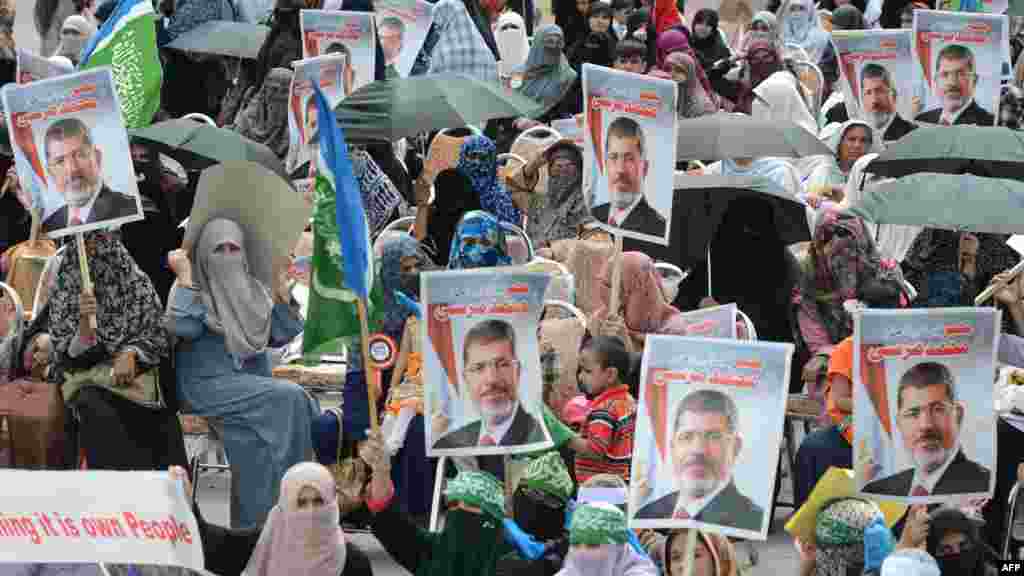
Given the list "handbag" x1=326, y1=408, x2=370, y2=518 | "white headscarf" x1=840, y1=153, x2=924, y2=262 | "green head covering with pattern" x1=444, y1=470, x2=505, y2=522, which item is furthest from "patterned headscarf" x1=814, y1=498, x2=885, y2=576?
"white headscarf" x1=840, y1=153, x2=924, y2=262

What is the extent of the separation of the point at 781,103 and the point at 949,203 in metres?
4.96

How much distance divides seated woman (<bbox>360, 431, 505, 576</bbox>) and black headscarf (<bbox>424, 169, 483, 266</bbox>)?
281cm

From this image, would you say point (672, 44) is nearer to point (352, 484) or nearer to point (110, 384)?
point (110, 384)

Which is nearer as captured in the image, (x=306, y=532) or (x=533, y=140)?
(x=306, y=532)

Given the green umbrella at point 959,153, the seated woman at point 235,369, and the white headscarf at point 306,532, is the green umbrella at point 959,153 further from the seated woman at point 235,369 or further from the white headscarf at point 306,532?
the white headscarf at point 306,532

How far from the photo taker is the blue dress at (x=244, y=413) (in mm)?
11852

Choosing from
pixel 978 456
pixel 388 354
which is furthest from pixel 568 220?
pixel 978 456

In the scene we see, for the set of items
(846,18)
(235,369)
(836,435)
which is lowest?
(836,435)

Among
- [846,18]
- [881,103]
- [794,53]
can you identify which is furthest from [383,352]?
[846,18]

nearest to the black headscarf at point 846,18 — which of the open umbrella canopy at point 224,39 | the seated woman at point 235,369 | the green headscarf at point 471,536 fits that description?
the open umbrella canopy at point 224,39

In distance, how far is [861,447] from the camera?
10.3 m

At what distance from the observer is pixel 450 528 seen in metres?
10.2

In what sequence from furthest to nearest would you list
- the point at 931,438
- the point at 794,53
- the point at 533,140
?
1. the point at 794,53
2. the point at 533,140
3. the point at 931,438

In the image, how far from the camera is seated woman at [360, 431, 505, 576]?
1018 centimetres
